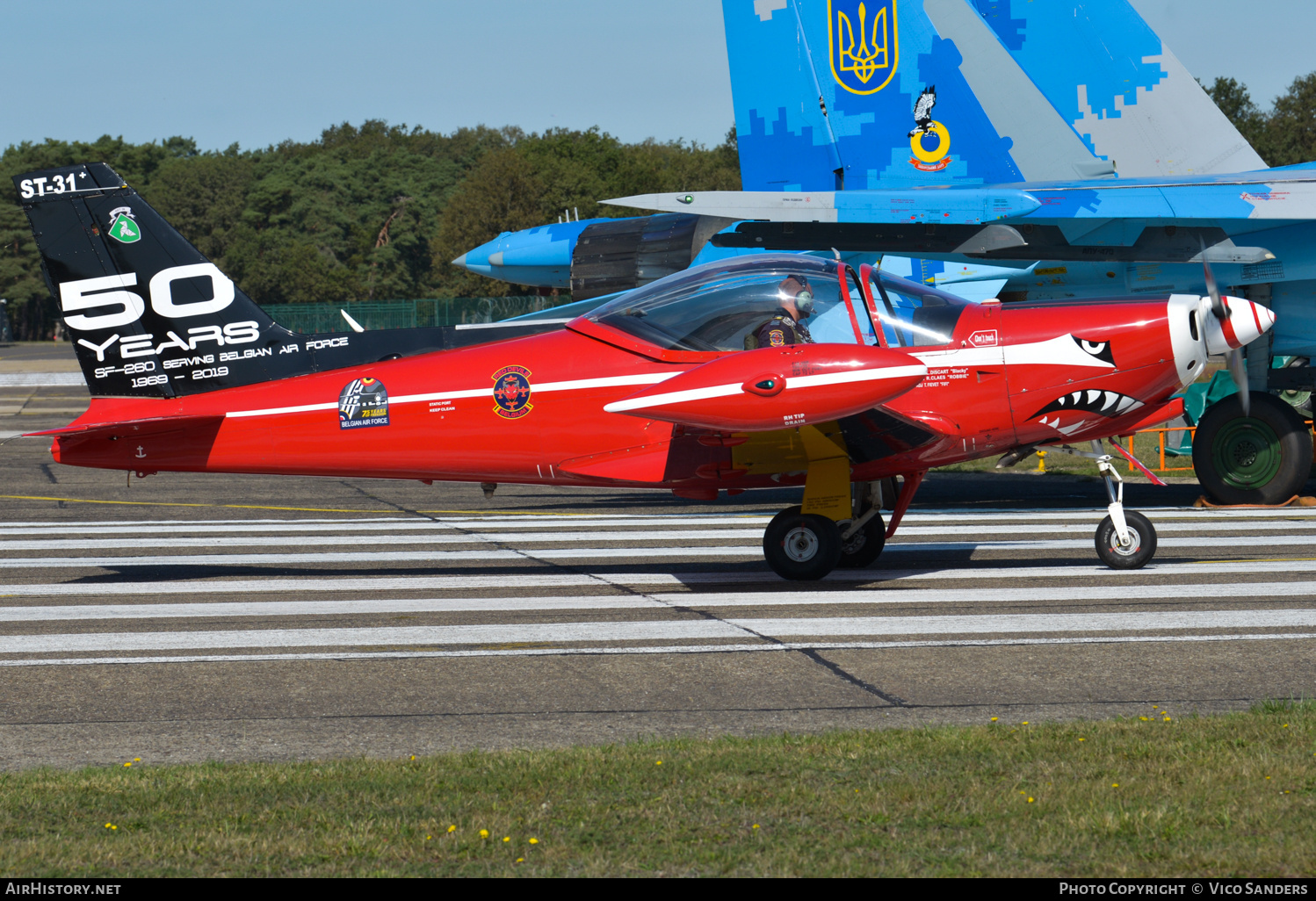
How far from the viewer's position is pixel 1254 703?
590cm

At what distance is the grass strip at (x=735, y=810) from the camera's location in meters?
3.93

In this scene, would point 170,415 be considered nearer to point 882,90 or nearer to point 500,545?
point 500,545

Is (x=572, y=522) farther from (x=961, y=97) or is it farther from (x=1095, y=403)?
(x=961, y=97)

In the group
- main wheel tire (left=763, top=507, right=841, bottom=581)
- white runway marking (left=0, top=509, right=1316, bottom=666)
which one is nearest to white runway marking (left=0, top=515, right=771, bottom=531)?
white runway marking (left=0, top=509, right=1316, bottom=666)

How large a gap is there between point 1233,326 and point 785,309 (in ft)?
10.1

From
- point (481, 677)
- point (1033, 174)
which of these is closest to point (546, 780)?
point (481, 677)

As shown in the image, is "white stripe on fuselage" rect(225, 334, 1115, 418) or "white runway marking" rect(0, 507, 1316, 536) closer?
"white stripe on fuselage" rect(225, 334, 1115, 418)

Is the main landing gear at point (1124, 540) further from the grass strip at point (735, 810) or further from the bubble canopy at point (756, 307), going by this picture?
the grass strip at point (735, 810)

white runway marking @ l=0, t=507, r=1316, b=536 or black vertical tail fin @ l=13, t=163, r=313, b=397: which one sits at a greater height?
black vertical tail fin @ l=13, t=163, r=313, b=397

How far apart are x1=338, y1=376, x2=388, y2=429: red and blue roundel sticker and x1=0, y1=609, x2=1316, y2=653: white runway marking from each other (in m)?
2.10

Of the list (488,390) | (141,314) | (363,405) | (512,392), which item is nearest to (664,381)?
(512,392)

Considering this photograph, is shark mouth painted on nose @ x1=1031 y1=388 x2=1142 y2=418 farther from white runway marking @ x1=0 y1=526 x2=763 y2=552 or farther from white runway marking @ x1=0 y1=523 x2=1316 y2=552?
white runway marking @ x1=0 y1=526 x2=763 y2=552

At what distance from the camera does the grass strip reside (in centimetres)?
393
